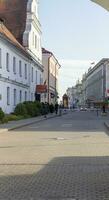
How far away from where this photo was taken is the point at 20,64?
193 ft

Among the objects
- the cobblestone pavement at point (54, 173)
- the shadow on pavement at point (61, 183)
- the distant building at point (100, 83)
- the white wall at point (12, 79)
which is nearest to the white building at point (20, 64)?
the white wall at point (12, 79)

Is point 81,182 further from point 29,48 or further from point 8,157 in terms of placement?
point 29,48

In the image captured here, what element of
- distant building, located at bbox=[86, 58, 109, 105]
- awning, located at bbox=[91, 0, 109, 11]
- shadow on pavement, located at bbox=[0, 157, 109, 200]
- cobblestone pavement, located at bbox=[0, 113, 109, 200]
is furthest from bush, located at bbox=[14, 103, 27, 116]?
distant building, located at bbox=[86, 58, 109, 105]

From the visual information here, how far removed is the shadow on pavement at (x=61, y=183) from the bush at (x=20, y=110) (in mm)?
38815

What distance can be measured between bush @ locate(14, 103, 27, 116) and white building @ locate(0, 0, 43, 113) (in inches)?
20.1

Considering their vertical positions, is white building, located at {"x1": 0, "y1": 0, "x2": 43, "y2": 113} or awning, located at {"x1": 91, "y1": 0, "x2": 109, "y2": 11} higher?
white building, located at {"x1": 0, "y1": 0, "x2": 43, "y2": 113}

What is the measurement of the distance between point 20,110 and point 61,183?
A: 42.9m

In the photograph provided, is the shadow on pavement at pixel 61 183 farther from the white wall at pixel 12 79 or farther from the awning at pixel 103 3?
the white wall at pixel 12 79

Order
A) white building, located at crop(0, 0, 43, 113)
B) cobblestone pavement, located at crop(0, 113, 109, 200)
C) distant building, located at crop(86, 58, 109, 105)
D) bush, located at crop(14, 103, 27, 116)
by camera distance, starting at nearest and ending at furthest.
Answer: cobblestone pavement, located at crop(0, 113, 109, 200) < white building, located at crop(0, 0, 43, 113) < bush, located at crop(14, 103, 27, 116) < distant building, located at crop(86, 58, 109, 105)

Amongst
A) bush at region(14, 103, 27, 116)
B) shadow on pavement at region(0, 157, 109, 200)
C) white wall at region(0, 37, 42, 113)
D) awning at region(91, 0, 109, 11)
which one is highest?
white wall at region(0, 37, 42, 113)

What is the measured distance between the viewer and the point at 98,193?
9.84m

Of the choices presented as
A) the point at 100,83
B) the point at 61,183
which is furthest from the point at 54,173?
the point at 100,83

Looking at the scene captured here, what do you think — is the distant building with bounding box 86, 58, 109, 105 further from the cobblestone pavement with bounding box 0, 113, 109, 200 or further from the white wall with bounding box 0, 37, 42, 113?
the cobblestone pavement with bounding box 0, 113, 109, 200

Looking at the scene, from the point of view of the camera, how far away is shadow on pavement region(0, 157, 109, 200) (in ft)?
31.6
